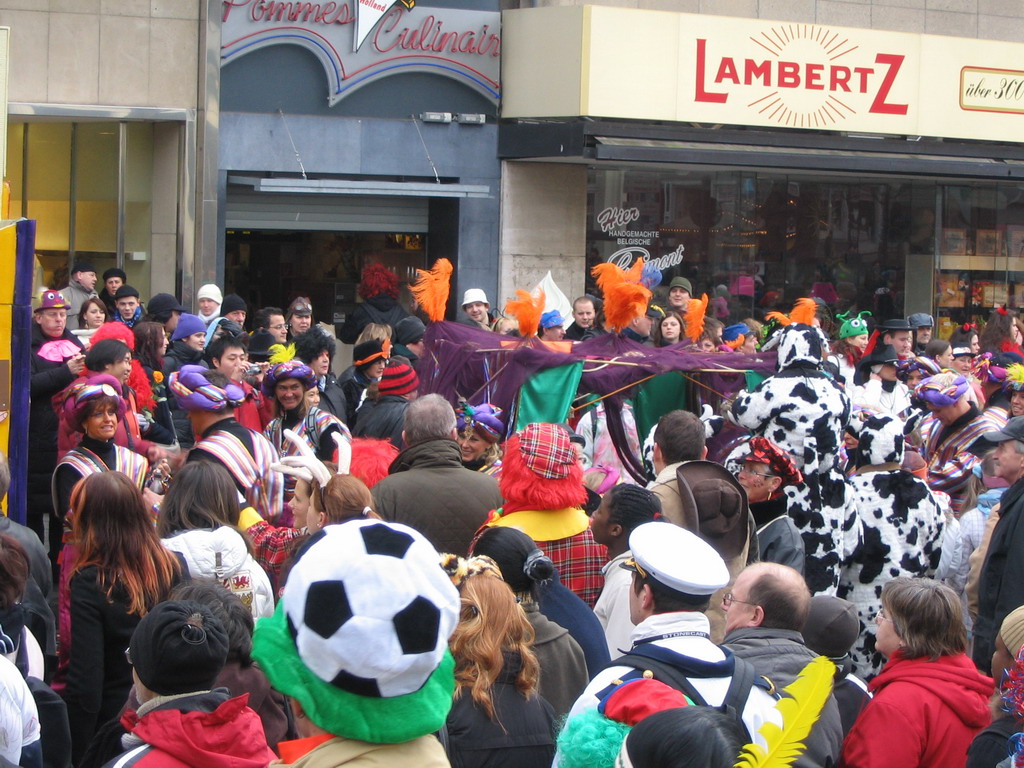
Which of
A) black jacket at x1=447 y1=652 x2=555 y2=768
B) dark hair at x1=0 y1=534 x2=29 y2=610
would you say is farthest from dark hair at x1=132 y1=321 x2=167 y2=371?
black jacket at x1=447 y1=652 x2=555 y2=768

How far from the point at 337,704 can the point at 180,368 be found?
6534 mm

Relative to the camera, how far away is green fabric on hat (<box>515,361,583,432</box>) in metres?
7.76

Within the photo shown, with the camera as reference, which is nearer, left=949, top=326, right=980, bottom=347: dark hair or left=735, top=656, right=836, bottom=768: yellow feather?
left=735, top=656, right=836, bottom=768: yellow feather

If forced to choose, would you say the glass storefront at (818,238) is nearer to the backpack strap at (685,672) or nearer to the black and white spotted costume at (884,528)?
the black and white spotted costume at (884,528)

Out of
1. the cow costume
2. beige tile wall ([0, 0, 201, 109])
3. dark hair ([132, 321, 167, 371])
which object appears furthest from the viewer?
beige tile wall ([0, 0, 201, 109])

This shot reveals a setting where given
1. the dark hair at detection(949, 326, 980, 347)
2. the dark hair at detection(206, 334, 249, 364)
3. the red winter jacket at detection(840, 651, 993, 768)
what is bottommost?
the red winter jacket at detection(840, 651, 993, 768)

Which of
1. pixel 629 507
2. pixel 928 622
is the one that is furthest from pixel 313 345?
pixel 928 622

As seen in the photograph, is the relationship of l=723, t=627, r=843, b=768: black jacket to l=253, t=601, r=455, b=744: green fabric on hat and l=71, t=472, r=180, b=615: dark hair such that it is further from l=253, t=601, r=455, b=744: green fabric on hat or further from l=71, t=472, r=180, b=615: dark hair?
l=71, t=472, r=180, b=615: dark hair

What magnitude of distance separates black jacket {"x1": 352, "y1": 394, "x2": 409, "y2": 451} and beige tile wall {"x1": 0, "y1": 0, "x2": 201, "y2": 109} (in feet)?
24.9

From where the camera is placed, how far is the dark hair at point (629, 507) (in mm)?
4883

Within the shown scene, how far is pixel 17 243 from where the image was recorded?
22.5 ft

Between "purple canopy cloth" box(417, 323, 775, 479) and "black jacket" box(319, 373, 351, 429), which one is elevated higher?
"purple canopy cloth" box(417, 323, 775, 479)

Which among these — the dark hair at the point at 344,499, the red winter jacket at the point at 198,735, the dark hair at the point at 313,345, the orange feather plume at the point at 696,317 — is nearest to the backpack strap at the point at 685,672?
the red winter jacket at the point at 198,735

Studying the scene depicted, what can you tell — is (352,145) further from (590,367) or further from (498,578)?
(498,578)
